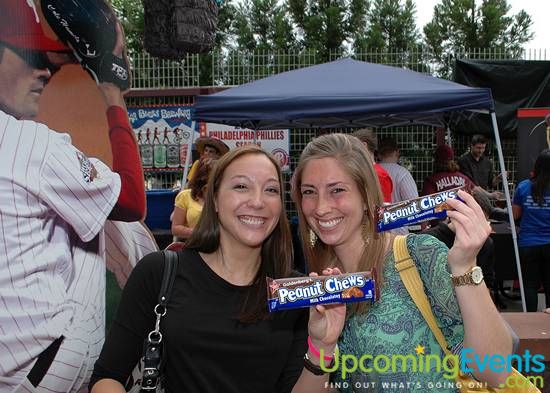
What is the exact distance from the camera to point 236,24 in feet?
85.7

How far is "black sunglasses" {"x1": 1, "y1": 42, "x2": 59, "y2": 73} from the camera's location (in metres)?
1.84

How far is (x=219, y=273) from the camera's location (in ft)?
6.66

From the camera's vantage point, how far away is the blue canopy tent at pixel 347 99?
5648 millimetres

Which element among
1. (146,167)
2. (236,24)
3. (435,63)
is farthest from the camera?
(236,24)

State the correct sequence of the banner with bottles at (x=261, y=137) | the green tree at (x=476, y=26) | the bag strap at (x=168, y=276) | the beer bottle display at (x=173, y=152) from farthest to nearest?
the green tree at (x=476, y=26), the banner with bottles at (x=261, y=137), the beer bottle display at (x=173, y=152), the bag strap at (x=168, y=276)

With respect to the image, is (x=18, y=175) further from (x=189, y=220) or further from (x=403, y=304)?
(x=189, y=220)

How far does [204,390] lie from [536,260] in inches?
207

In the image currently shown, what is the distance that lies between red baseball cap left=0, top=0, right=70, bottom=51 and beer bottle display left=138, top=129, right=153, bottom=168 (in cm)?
658

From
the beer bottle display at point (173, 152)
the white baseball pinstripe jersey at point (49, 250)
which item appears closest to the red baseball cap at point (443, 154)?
the beer bottle display at point (173, 152)

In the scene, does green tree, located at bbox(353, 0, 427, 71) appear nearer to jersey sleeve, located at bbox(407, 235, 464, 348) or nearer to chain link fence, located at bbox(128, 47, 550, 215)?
chain link fence, located at bbox(128, 47, 550, 215)

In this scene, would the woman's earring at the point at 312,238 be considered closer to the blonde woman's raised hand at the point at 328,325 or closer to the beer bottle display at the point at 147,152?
the blonde woman's raised hand at the point at 328,325

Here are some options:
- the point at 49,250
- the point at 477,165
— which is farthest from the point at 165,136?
the point at 49,250

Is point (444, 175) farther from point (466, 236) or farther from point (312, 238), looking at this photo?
point (466, 236)

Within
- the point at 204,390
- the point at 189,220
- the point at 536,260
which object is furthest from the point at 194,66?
the point at 204,390
